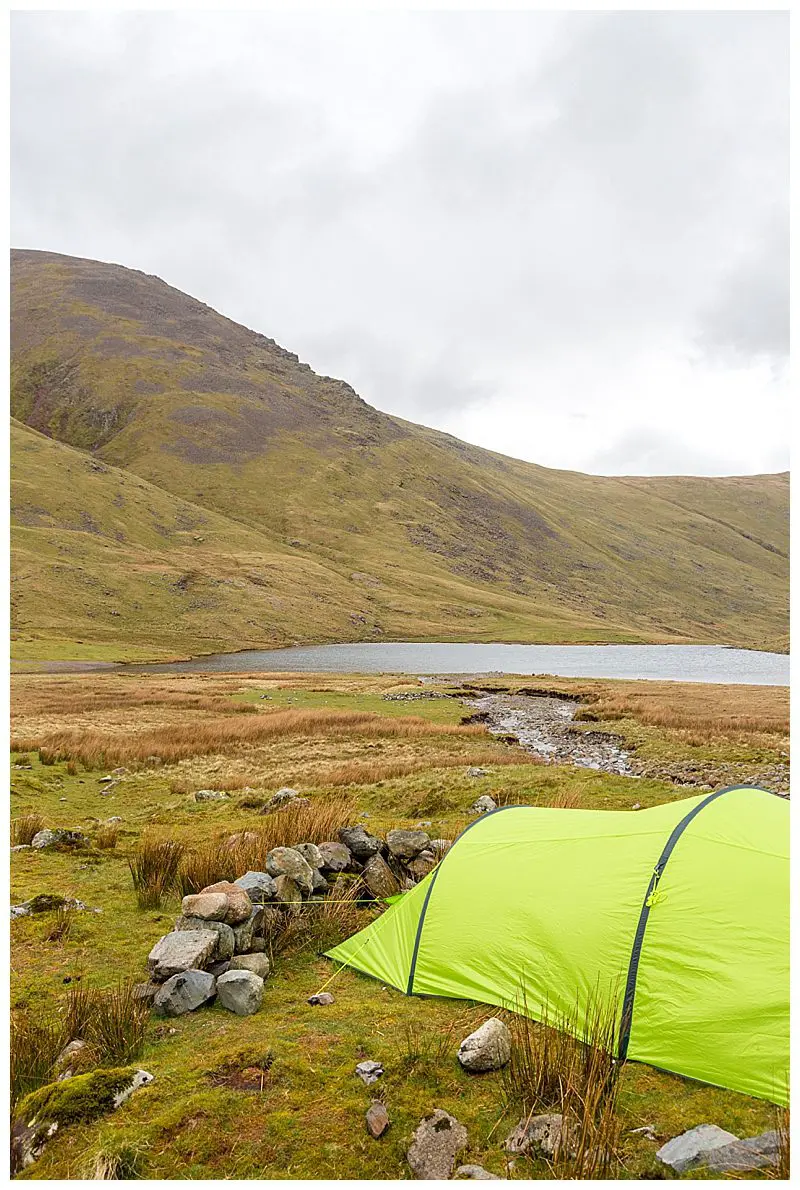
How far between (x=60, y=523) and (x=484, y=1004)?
163m

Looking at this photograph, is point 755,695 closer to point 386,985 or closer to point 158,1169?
point 386,985

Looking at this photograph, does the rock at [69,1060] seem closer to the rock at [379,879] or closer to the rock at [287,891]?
the rock at [287,891]

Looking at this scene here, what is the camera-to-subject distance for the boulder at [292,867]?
11078 mm

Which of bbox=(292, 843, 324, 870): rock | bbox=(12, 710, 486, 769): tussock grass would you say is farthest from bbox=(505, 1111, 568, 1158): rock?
bbox=(12, 710, 486, 769): tussock grass

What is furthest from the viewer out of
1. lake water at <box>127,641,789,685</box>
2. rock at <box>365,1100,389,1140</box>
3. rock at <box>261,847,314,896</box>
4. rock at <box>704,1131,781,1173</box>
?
lake water at <box>127,641,789,685</box>

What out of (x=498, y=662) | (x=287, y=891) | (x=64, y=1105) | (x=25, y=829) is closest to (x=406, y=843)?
(x=287, y=891)

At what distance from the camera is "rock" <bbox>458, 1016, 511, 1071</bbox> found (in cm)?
700

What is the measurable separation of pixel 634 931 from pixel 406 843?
624cm

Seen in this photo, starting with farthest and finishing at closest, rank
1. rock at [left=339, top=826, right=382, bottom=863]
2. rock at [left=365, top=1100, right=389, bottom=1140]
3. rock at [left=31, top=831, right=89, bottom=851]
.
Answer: rock at [left=31, top=831, right=89, bottom=851]
rock at [left=339, top=826, right=382, bottom=863]
rock at [left=365, top=1100, right=389, bottom=1140]

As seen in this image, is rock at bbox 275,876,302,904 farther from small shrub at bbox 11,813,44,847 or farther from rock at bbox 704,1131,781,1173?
small shrub at bbox 11,813,44,847

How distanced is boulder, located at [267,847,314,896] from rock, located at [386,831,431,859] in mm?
2523

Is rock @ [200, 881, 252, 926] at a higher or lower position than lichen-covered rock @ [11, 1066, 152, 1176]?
higher

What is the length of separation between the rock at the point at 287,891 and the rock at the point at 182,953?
1626 mm

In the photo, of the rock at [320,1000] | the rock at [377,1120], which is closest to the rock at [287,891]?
the rock at [320,1000]
